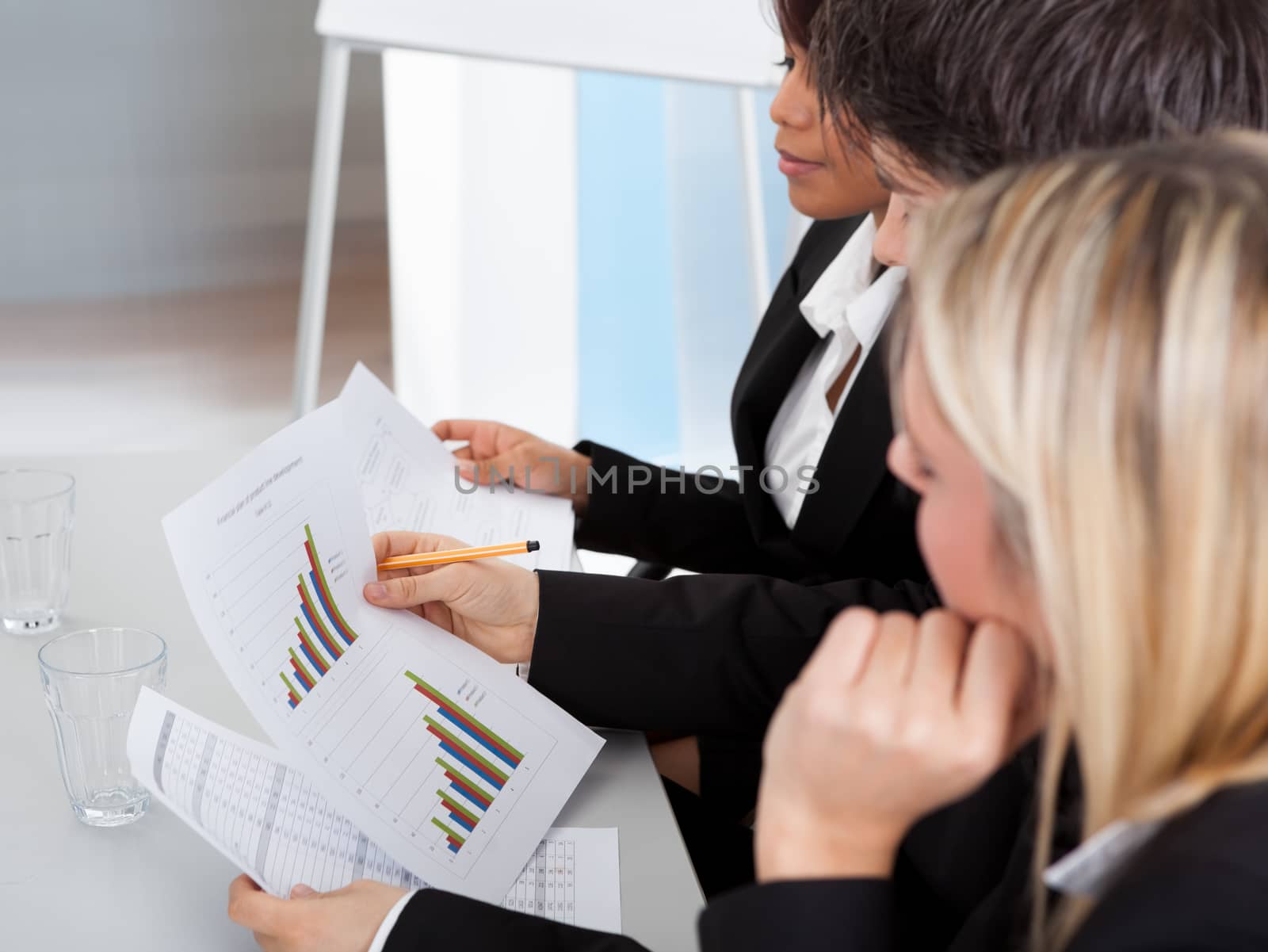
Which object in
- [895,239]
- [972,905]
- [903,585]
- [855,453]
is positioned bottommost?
[972,905]

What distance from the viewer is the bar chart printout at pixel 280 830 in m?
0.80

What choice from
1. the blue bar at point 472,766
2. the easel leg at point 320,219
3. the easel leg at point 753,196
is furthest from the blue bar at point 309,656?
the easel leg at point 753,196

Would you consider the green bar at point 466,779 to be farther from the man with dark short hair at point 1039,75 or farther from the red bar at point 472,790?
the man with dark short hair at point 1039,75

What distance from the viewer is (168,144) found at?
14.8 ft

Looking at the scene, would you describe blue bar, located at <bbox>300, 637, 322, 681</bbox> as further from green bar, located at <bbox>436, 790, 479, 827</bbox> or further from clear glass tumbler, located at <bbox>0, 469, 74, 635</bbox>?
clear glass tumbler, located at <bbox>0, 469, 74, 635</bbox>

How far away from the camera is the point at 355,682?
0.90 meters

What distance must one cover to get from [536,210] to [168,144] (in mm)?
1410

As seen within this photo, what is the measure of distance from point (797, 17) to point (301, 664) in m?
0.88

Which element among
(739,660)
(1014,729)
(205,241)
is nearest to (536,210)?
(205,241)

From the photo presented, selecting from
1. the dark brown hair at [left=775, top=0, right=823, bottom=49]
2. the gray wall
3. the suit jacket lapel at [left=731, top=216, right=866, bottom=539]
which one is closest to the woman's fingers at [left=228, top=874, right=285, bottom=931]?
the suit jacket lapel at [left=731, top=216, right=866, bottom=539]

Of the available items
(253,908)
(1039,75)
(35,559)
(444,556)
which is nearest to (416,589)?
(444,556)

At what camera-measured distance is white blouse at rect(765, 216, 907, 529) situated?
143 centimetres

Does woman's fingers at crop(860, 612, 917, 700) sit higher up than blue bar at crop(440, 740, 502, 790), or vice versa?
woman's fingers at crop(860, 612, 917, 700)

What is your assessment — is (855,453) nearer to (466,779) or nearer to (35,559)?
(466,779)
